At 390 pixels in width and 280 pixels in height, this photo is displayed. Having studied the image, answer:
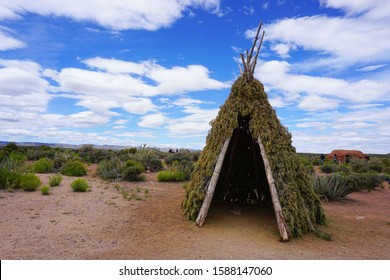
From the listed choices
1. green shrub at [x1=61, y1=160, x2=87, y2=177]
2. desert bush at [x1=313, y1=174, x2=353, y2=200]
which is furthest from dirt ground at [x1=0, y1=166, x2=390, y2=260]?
green shrub at [x1=61, y1=160, x2=87, y2=177]

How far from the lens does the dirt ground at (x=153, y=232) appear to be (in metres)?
5.20

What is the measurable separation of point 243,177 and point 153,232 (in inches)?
146

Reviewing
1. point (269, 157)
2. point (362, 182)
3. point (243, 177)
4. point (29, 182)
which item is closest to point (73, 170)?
point (29, 182)

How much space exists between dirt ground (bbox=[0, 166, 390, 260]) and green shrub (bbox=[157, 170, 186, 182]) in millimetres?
4135

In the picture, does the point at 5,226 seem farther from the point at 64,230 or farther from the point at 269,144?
the point at 269,144

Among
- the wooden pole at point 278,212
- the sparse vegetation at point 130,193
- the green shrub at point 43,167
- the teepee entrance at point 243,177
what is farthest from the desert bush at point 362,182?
the green shrub at point 43,167

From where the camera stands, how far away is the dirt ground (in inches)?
205

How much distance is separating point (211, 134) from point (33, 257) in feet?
14.5

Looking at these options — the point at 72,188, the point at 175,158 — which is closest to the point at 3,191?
the point at 72,188

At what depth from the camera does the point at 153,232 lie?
20.7ft

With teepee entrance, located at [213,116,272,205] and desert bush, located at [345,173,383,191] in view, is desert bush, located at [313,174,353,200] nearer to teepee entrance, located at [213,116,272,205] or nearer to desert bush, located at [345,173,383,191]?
desert bush, located at [345,173,383,191]

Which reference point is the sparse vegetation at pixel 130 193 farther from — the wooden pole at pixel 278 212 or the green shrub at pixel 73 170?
the wooden pole at pixel 278 212

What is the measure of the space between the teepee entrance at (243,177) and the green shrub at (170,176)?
16.2 feet

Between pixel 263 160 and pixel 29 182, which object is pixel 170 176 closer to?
pixel 29 182
